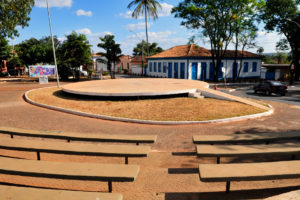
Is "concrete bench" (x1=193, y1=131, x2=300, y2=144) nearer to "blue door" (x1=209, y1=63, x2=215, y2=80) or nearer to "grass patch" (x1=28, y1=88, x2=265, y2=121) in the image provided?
"grass patch" (x1=28, y1=88, x2=265, y2=121)

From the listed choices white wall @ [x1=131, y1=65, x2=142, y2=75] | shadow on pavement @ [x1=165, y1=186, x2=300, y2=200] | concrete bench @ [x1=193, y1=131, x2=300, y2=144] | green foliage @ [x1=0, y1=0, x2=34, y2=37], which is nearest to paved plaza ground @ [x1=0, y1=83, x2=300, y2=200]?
shadow on pavement @ [x1=165, y1=186, x2=300, y2=200]

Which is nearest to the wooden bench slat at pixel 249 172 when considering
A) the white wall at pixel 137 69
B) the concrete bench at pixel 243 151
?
the concrete bench at pixel 243 151

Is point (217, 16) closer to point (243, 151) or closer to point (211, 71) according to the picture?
point (211, 71)

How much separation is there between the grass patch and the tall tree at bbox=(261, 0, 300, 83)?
30568mm

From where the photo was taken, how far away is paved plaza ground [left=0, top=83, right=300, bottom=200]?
167 inches

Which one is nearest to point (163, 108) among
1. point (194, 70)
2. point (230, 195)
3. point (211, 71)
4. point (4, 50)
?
point (230, 195)

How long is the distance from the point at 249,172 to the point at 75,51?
35001 millimetres

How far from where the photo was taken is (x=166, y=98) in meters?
14.9

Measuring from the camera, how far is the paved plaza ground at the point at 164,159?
425cm

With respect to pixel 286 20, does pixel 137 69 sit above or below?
below

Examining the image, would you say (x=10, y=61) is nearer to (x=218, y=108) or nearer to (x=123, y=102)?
(x=123, y=102)

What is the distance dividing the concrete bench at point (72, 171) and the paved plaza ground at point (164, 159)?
628 mm

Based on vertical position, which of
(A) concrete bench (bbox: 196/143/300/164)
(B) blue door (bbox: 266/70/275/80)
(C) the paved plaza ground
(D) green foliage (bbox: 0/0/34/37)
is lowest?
(C) the paved plaza ground

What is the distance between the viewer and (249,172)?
3828 millimetres
